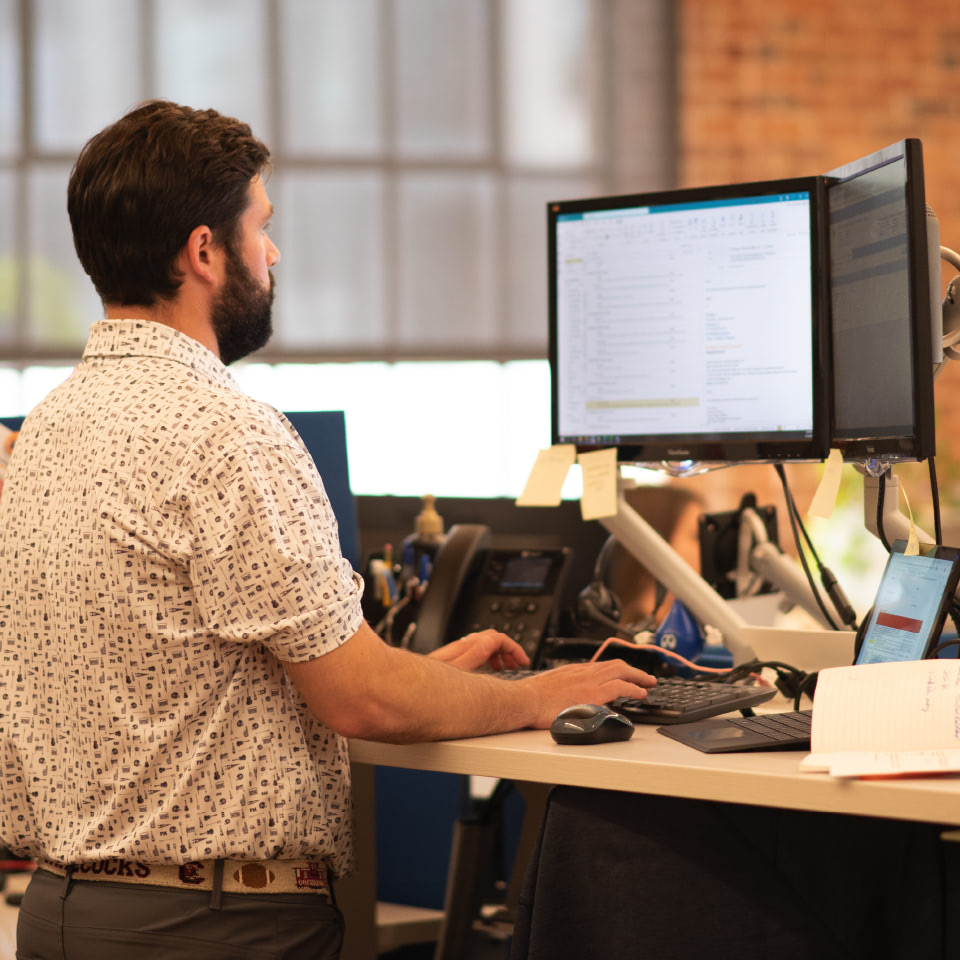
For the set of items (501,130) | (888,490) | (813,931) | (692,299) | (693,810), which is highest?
(501,130)

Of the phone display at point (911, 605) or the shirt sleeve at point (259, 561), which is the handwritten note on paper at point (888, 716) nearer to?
the phone display at point (911, 605)

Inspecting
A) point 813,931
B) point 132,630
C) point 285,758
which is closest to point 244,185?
point 132,630

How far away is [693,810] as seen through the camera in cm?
106

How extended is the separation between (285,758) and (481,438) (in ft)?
12.9

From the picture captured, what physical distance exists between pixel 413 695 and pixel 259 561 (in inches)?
7.7

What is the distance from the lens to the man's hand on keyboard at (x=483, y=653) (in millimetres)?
1322

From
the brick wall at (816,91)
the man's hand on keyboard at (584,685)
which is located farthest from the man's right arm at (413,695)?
the brick wall at (816,91)

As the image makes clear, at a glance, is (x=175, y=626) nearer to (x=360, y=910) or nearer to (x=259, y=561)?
(x=259, y=561)

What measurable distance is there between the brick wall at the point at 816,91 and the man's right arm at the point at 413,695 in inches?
152

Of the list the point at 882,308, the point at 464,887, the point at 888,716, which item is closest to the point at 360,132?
the point at 464,887

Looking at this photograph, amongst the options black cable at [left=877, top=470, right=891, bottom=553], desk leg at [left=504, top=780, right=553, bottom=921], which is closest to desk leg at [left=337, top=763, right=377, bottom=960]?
desk leg at [left=504, top=780, right=553, bottom=921]

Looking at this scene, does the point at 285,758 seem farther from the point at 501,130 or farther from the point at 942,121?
the point at 942,121

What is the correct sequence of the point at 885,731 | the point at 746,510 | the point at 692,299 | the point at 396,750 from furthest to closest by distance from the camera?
the point at 746,510, the point at 692,299, the point at 396,750, the point at 885,731

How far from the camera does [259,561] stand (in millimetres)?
1023
